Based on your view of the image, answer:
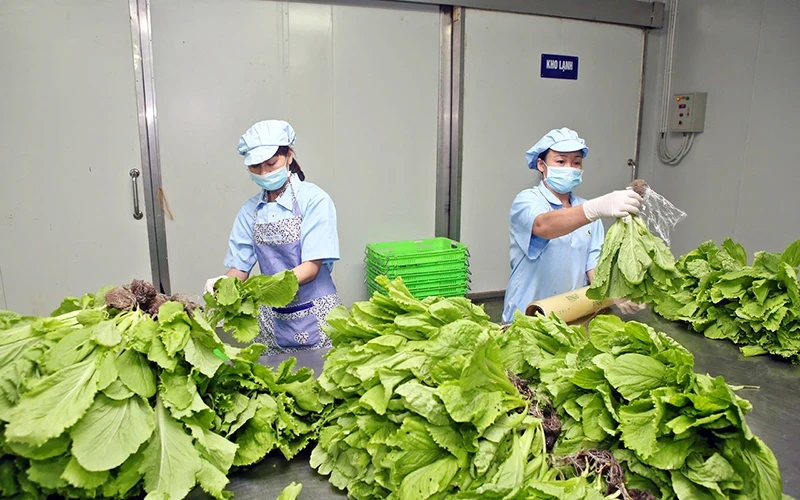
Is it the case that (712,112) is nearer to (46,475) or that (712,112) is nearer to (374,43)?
(374,43)

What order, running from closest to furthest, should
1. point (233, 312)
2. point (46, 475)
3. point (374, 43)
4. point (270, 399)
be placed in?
point (46, 475) < point (270, 399) < point (233, 312) < point (374, 43)

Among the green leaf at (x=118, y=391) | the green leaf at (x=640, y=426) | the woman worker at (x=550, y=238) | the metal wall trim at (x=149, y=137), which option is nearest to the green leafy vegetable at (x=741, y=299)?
the woman worker at (x=550, y=238)

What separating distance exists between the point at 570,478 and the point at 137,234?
2.93 meters

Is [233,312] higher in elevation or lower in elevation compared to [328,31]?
lower

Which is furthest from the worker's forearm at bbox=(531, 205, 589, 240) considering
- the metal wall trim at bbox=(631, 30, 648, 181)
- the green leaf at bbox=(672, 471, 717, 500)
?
the metal wall trim at bbox=(631, 30, 648, 181)

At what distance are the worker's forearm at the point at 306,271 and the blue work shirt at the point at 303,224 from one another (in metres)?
0.05

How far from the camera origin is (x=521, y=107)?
A: 389 cm

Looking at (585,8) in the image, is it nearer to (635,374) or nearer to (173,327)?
(635,374)

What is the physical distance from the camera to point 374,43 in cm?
347

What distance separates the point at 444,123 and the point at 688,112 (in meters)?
1.79

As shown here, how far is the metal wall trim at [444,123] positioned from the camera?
3641mm

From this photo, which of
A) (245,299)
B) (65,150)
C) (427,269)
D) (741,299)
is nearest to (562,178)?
(741,299)

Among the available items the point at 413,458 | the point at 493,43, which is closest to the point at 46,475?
the point at 413,458

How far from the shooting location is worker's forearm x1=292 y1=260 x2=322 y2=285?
2295 millimetres
